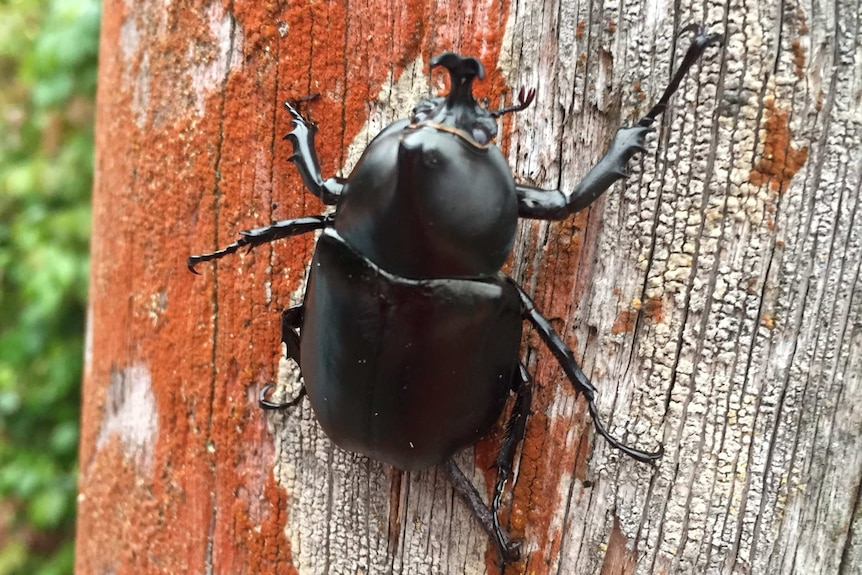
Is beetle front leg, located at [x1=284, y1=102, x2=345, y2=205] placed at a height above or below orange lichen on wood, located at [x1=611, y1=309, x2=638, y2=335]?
above

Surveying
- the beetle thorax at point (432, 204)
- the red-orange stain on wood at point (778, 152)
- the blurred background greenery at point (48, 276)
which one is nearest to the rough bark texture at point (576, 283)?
the red-orange stain on wood at point (778, 152)

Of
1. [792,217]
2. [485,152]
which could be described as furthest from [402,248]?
[792,217]

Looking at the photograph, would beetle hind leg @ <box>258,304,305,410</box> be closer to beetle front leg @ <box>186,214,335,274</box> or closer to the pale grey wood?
beetle front leg @ <box>186,214,335,274</box>

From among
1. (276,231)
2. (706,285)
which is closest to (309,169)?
(276,231)

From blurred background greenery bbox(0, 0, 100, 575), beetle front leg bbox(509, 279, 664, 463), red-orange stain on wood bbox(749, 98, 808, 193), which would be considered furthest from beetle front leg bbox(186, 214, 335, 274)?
blurred background greenery bbox(0, 0, 100, 575)

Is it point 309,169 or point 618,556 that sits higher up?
point 309,169

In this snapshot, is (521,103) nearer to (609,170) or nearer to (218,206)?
(609,170)

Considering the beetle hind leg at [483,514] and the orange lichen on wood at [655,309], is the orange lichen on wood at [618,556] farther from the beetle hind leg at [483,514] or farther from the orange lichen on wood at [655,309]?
the orange lichen on wood at [655,309]
